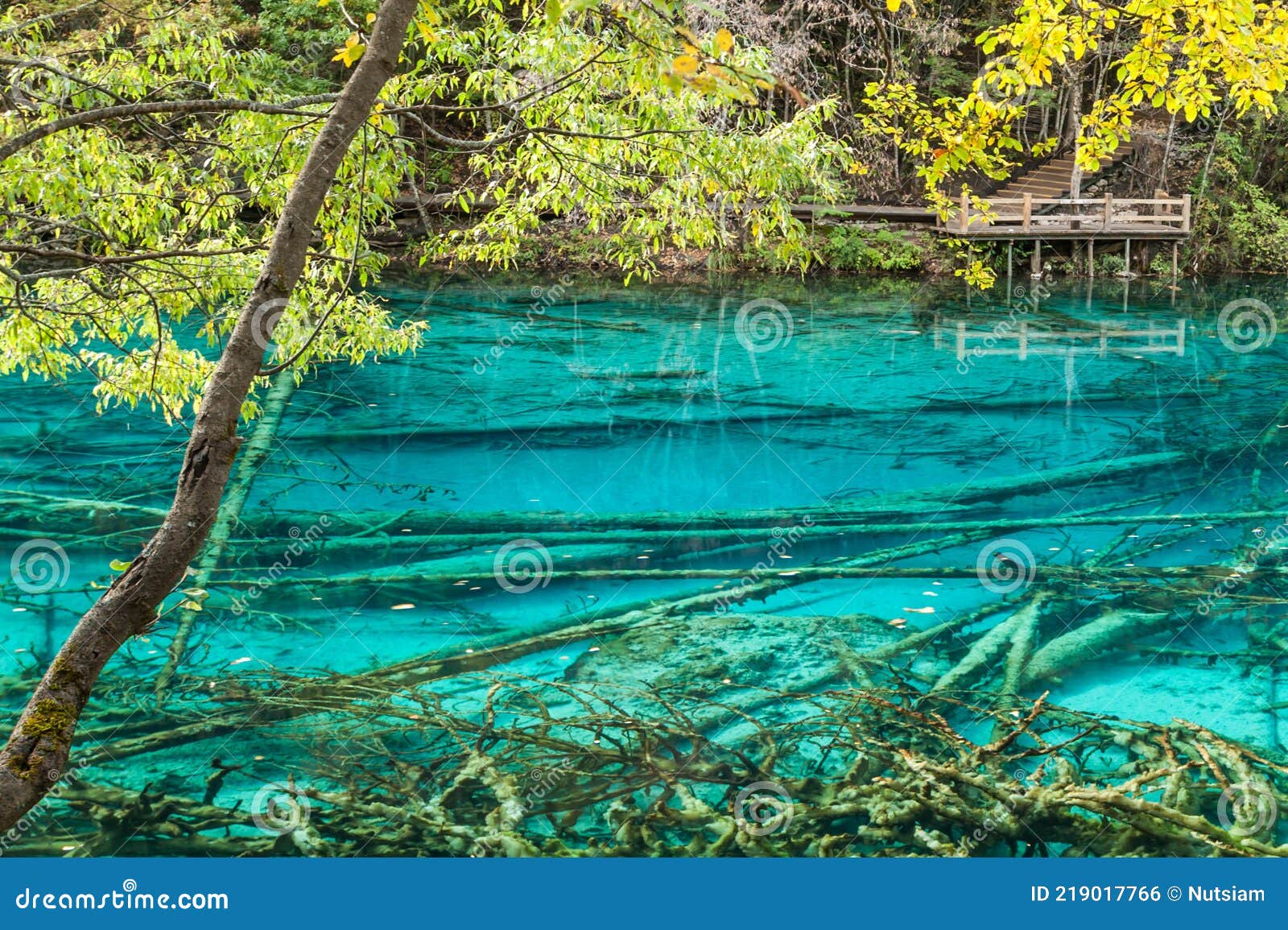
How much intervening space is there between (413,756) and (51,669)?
360cm

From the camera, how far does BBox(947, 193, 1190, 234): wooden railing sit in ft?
76.3

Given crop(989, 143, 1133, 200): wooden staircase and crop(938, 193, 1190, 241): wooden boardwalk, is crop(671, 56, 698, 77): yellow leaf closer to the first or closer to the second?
crop(938, 193, 1190, 241): wooden boardwalk

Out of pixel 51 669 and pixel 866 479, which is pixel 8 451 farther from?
pixel 51 669

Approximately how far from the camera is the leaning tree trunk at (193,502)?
8.77 feet

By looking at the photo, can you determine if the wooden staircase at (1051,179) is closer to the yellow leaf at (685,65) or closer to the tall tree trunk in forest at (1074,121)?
the tall tree trunk in forest at (1074,121)

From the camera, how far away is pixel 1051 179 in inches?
1065

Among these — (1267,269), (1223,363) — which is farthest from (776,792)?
(1267,269)

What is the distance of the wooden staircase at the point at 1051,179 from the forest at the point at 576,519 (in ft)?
37.4

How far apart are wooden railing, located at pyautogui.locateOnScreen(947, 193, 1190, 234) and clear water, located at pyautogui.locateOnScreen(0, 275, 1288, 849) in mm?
3845

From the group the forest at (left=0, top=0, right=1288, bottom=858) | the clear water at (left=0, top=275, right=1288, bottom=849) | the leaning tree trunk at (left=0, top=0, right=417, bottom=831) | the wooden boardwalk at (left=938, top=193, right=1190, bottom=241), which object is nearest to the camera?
the leaning tree trunk at (left=0, top=0, right=417, bottom=831)

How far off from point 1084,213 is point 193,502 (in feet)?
82.0

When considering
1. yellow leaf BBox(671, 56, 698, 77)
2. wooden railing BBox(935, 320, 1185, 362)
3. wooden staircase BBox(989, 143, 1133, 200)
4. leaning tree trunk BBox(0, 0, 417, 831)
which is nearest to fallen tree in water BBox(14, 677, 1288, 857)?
leaning tree trunk BBox(0, 0, 417, 831)

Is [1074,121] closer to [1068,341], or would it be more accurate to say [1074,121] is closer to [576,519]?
[1068,341]

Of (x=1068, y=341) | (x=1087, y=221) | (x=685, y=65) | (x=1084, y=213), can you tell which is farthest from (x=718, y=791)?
(x=1084, y=213)
